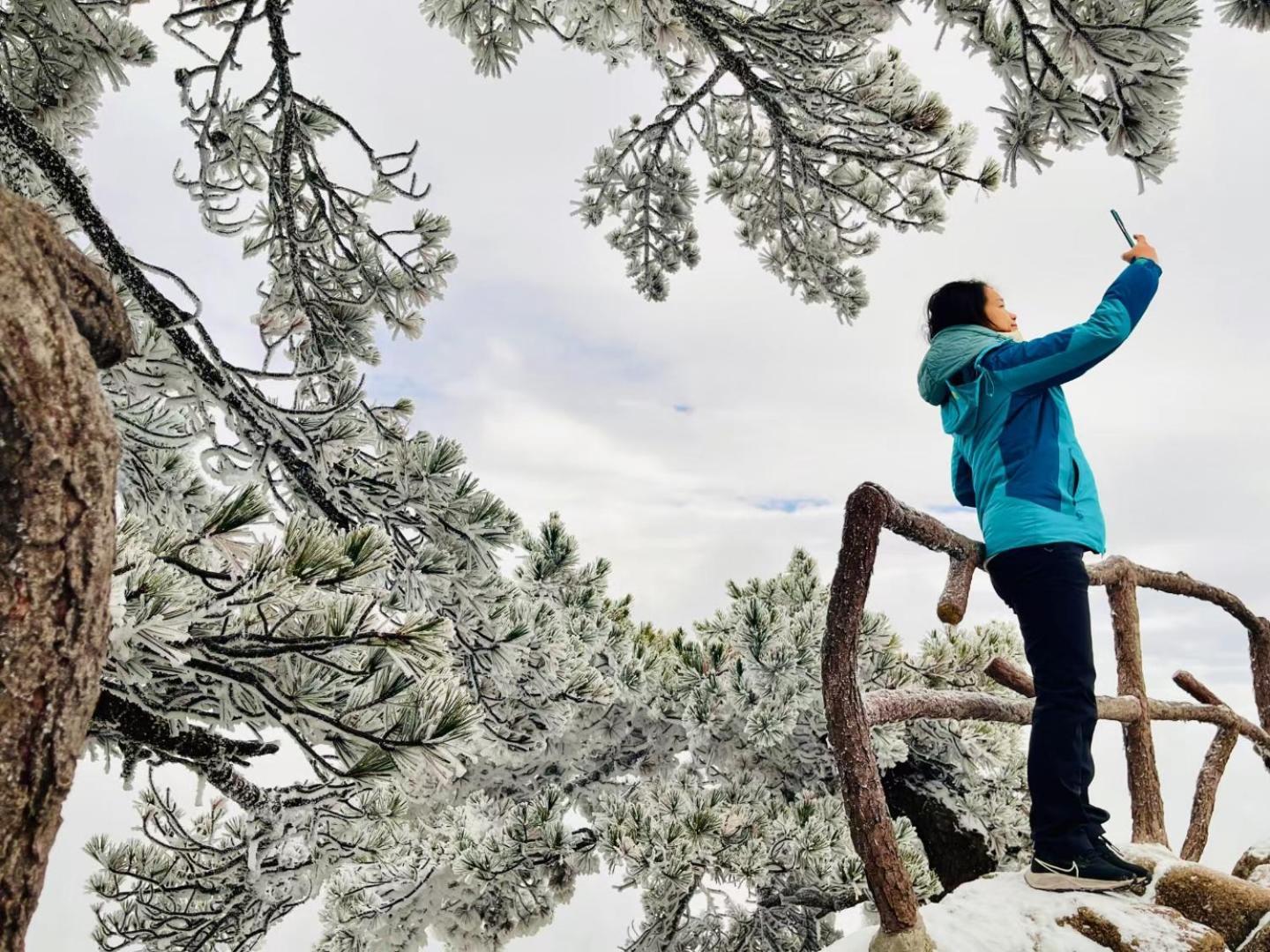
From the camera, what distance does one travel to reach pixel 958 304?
2.71 m

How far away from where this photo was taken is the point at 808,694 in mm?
4020

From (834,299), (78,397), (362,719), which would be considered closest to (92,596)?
(78,397)

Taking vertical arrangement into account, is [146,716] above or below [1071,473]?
below

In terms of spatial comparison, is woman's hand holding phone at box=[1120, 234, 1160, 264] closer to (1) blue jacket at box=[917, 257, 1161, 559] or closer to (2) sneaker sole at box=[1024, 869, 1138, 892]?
(1) blue jacket at box=[917, 257, 1161, 559]

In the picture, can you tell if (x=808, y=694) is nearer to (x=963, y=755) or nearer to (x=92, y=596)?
(x=963, y=755)

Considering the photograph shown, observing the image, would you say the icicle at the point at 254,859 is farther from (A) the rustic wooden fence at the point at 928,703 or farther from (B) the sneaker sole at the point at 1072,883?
(B) the sneaker sole at the point at 1072,883

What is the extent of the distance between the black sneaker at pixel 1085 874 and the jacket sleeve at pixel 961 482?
1.11 meters

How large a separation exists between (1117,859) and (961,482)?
120 centimetres

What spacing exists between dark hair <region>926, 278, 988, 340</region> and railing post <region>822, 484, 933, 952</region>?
0.94 meters

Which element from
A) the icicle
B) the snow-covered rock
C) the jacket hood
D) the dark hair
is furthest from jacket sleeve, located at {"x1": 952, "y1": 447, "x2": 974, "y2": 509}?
the icicle

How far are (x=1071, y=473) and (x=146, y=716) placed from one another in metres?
2.54

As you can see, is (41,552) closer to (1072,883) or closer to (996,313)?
(1072,883)

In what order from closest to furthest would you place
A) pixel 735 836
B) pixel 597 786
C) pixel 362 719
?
pixel 362 719
pixel 735 836
pixel 597 786

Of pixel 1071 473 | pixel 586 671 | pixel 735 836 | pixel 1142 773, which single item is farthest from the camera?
pixel 586 671
